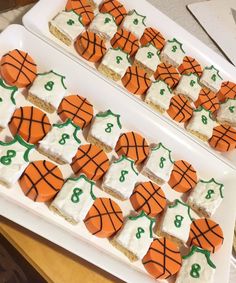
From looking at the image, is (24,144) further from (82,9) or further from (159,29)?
(159,29)

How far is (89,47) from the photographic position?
1.00m

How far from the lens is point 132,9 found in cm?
117

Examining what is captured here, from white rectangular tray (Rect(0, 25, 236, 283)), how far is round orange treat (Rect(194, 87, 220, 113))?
0.18m

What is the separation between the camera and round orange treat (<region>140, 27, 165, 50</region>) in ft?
3.73

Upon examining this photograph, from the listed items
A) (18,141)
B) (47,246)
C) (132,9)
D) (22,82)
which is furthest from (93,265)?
(132,9)

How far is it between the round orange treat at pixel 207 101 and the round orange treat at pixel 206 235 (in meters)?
0.35

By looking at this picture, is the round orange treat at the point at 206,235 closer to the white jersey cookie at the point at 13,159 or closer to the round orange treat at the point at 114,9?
the white jersey cookie at the point at 13,159

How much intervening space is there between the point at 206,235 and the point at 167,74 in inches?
18.1

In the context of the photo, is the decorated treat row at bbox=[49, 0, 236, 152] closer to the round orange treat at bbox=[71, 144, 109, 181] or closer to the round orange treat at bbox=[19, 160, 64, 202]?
the round orange treat at bbox=[71, 144, 109, 181]

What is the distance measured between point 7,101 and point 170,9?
0.78m

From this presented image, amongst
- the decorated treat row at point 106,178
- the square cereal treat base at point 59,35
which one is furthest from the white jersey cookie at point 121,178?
the square cereal treat base at point 59,35

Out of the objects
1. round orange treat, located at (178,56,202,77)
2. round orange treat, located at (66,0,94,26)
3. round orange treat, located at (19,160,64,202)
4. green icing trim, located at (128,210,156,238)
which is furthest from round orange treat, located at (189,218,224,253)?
round orange treat, located at (66,0,94,26)

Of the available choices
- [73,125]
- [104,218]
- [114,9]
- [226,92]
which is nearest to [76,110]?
[73,125]

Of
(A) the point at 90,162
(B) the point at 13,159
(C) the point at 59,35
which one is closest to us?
(B) the point at 13,159
